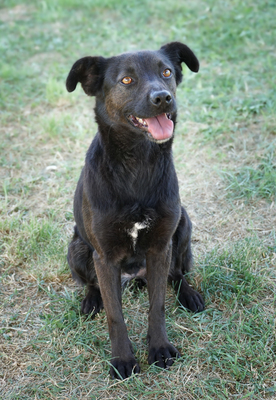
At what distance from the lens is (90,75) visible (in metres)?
2.82

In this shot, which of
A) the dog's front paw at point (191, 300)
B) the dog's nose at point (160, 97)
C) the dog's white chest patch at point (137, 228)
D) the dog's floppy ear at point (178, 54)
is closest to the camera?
the dog's nose at point (160, 97)

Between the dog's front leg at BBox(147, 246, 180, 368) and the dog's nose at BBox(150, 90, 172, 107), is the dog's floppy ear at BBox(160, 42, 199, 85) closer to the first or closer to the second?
the dog's nose at BBox(150, 90, 172, 107)

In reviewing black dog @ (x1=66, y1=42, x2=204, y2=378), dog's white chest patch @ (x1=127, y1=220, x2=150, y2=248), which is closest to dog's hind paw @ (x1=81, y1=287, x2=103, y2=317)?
black dog @ (x1=66, y1=42, x2=204, y2=378)

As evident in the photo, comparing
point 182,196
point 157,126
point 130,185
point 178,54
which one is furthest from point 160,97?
point 182,196

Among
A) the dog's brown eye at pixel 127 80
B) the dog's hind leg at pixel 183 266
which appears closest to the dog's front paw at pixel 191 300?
the dog's hind leg at pixel 183 266

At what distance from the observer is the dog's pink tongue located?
2533 mm

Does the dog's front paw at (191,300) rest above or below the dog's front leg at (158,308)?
below

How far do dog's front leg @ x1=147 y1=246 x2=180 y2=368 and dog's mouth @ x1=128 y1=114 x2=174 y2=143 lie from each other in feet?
2.29

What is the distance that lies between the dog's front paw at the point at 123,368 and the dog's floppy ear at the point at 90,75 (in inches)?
65.1

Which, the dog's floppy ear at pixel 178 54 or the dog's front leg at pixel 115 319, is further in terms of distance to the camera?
the dog's floppy ear at pixel 178 54

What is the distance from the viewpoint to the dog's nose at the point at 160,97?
245 cm

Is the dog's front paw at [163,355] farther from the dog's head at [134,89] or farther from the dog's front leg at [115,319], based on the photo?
the dog's head at [134,89]

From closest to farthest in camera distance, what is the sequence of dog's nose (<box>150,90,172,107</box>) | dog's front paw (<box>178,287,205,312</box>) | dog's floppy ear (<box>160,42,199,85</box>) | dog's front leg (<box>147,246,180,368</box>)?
1. dog's nose (<box>150,90,172,107</box>)
2. dog's front leg (<box>147,246,180,368</box>)
3. dog's floppy ear (<box>160,42,199,85</box>)
4. dog's front paw (<box>178,287,205,312</box>)

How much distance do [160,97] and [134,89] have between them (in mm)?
245
